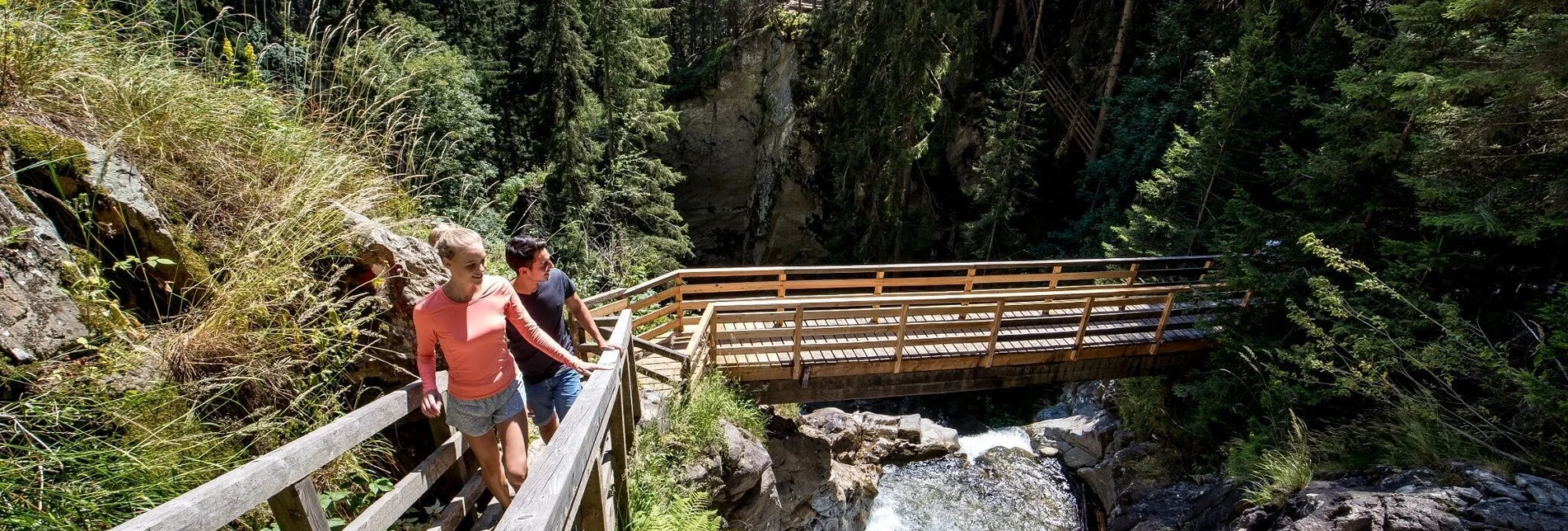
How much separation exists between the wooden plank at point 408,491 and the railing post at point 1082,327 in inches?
273

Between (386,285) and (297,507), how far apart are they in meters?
1.48

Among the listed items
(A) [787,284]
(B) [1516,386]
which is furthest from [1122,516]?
(A) [787,284]

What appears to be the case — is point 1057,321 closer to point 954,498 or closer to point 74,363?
point 954,498

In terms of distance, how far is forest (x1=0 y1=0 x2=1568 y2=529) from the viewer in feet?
7.89

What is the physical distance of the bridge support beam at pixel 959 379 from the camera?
7.15 metres

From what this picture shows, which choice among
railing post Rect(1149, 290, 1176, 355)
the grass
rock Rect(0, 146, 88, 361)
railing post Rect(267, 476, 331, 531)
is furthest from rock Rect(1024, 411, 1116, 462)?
rock Rect(0, 146, 88, 361)

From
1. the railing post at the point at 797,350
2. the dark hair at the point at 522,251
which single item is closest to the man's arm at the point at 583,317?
the dark hair at the point at 522,251

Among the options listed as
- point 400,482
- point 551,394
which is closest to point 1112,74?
point 551,394

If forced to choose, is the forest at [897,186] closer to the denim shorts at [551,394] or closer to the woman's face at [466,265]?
the denim shorts at [551,394]

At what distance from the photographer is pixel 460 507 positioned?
263 centimetres

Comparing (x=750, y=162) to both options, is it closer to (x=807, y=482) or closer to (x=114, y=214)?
(x=807, y=482)

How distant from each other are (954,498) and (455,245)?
1025 centimetres

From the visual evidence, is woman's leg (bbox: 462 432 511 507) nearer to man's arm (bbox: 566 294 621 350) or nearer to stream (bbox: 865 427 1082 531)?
man's arm (bbox: 566 294 621 350)

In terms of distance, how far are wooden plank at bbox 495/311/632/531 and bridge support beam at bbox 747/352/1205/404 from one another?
4697 mm
